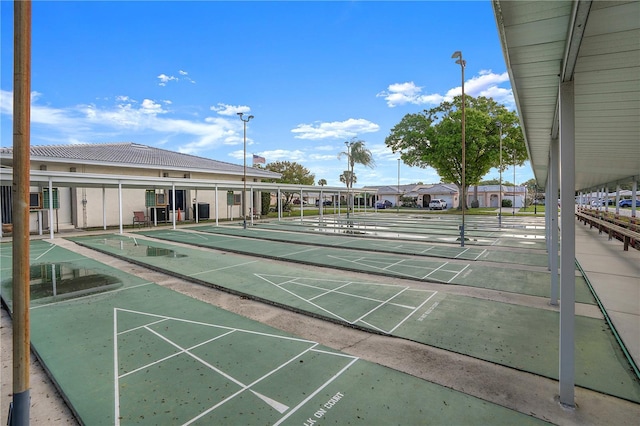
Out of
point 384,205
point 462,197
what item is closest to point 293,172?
point 384,205

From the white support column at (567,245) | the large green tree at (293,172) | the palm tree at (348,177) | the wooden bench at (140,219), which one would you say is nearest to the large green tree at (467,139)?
the palm tree at (348,177)

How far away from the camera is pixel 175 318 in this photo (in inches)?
257

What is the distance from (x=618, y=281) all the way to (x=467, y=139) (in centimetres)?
3407

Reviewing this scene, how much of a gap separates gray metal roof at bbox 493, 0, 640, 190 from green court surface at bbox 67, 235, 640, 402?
3722 millimetres

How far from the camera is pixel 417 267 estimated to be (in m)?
11.1

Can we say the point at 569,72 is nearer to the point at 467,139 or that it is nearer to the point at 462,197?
the point at 462,197

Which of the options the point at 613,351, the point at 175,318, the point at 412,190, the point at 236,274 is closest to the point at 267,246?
the point at 236,274

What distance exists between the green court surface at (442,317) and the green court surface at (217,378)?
1.35m

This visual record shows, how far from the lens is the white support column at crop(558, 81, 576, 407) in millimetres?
3785

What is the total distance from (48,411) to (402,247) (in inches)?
533

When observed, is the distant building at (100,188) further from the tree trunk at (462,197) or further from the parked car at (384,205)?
the parked car at (384,205)

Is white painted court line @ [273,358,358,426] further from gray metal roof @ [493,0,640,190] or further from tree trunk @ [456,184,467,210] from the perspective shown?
tree trunk @ [456,184,467,210]

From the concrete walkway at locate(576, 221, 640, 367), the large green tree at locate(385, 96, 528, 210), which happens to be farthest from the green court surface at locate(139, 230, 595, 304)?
the large green tree at locate(385, 96, 528, 210)

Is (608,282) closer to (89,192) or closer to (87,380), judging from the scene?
(87,380)
